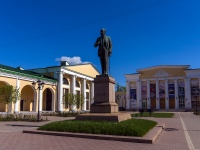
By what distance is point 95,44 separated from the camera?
1467 cm

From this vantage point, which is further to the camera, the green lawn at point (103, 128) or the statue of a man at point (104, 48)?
the statue of a man at point (104, 48)

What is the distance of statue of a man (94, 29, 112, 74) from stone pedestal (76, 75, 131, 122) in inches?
39.4

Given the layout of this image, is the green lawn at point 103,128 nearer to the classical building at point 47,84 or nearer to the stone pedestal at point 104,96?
the stone pedestal at point 104,96

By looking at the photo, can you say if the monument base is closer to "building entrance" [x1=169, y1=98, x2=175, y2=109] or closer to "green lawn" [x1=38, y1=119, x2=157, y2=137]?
"green lawn" [x1=38, y1=119, x2=157, y2=137]

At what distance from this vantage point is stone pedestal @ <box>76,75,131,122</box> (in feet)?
41.5

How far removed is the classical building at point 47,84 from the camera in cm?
3319

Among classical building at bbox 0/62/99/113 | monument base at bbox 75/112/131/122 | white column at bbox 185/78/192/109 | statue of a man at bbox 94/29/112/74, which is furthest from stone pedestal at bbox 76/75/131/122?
white column at bbox 185/78/192/109

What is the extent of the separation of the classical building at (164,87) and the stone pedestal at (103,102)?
47265 millimetres

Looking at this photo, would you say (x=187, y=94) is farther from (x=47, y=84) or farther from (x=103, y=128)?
(x=103, y=128)

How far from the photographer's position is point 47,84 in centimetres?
3944

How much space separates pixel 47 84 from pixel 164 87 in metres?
34.0

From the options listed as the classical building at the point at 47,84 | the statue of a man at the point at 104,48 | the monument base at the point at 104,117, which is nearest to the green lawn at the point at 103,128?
the monument base at the point at 104,117

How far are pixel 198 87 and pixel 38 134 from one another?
53.2 m

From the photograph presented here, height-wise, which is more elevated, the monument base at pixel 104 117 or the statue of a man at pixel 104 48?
the statue of a man at pixel 104 48
